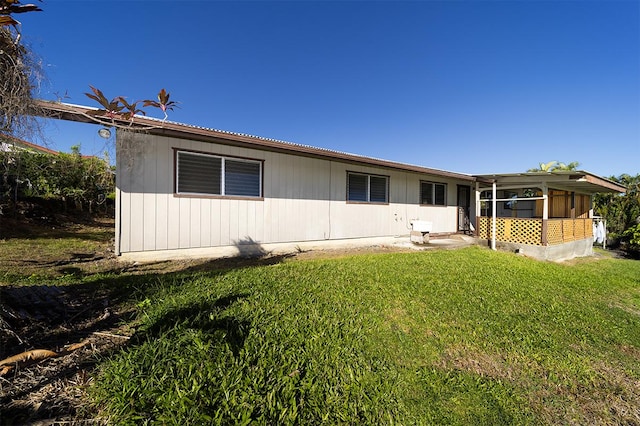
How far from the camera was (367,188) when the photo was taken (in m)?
9.30

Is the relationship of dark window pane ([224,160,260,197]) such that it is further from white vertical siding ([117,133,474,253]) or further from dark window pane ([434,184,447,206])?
dark window pane ([434,184,447,206])

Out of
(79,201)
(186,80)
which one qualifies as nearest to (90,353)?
(186,80)

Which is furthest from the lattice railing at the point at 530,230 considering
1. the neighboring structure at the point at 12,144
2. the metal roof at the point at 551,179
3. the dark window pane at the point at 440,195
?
the neighboring structure at the point at 12,144

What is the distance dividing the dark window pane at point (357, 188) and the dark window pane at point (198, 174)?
4340 millimetres

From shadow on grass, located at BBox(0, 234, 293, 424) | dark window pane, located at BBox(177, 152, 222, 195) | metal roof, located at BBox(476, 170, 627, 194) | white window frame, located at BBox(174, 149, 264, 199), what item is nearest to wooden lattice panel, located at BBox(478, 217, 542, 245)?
metal roof, located at BBox(476, 170, 627, 194)

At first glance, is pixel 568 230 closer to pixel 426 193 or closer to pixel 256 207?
pixel 426 193

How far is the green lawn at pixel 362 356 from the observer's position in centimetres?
179

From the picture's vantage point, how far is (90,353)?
2109 millimetres

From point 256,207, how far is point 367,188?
4239 mm

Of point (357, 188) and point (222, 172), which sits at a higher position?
point (222, 172)

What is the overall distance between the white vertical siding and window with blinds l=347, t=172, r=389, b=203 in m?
0.22

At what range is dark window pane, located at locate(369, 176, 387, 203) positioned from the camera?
9.42 m

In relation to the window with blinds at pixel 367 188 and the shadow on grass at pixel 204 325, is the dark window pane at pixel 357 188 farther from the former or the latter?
the shadow on grass at pixel 204 325

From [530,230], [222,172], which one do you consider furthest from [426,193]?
[222,172]
